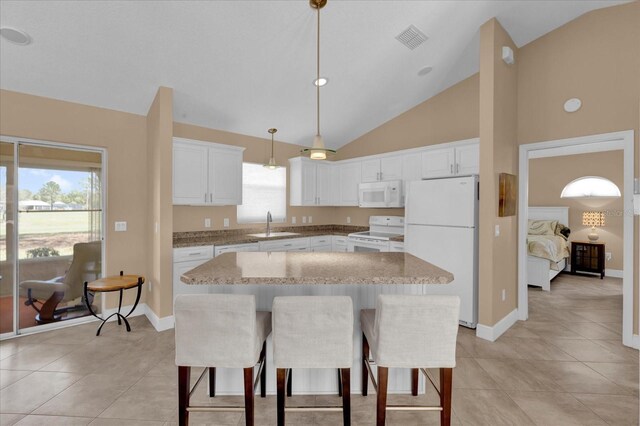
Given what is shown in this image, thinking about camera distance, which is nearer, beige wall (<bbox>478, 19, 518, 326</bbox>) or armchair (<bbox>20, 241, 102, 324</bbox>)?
beige wall (<bbox>478, 19, 518, 326</bbox>)

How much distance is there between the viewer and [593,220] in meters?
6.03

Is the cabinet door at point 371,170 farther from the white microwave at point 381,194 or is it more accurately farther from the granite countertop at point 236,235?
the granite countertop at point 236,235

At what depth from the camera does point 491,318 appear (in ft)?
10.3

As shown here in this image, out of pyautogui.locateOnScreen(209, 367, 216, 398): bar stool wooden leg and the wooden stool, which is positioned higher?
the wooden stool

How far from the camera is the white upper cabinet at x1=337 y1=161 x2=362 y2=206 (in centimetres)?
520

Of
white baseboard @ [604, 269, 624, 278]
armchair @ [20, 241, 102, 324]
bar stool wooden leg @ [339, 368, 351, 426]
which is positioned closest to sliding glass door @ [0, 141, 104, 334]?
armchair @ [20, 241, 102, 324]

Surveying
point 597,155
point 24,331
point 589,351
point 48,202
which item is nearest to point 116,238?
point 48,202

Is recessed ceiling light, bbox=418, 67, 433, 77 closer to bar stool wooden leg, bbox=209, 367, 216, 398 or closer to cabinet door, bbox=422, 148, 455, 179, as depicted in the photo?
cabinet door, bbox=422, 148, 455, 179

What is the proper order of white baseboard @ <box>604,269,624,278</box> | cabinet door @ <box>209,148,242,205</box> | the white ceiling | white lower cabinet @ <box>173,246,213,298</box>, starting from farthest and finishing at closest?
white baseboard @ <box>604,269,624,278</box> < cabinet door @ <box>209,148,242,205</box> < white lower cabinet @ <box>173,246,213,298</box> < the white ceiling

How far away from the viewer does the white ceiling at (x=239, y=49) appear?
8.30 feet

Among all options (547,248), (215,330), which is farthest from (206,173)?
(547,248)

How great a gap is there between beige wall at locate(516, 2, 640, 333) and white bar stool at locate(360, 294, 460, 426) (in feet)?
9.15

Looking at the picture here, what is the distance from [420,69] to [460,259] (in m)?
2.45

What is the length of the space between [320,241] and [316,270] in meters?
3.23
